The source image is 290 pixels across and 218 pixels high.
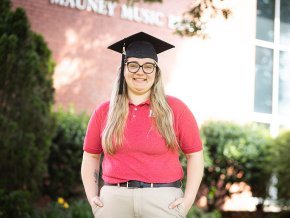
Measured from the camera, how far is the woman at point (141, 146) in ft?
10.4

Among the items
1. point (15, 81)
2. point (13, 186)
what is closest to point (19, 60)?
point (15, 81)

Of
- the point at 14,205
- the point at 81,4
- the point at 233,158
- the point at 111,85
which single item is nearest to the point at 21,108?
the point at 14,205

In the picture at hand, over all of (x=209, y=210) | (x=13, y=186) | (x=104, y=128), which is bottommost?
(x=209, y=210)

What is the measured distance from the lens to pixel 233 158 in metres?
10.5

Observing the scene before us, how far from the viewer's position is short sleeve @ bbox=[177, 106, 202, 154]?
3330mm

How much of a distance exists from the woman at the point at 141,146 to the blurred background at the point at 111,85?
6.31 feet

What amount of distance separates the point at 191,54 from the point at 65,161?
4204mm

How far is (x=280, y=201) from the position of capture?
33.1 ft

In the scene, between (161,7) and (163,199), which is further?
(161,7)

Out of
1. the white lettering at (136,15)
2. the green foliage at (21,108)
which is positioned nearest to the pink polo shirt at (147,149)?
the green foliage at (21,108)

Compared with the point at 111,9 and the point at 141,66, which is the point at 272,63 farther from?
the point at 141,66

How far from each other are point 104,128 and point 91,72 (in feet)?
24.3

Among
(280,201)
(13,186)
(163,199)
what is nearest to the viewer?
(163,199)

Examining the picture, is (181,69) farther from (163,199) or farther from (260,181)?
(163,199)
